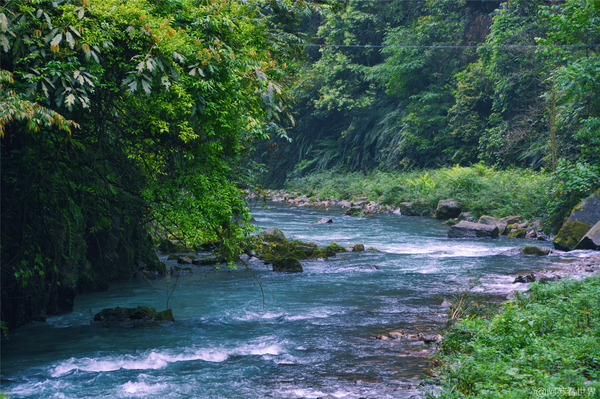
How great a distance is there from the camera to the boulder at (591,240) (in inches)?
539

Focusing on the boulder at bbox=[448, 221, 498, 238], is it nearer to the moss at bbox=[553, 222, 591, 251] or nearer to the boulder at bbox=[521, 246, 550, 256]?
the moss at bbox=[553, 222, 591, 251]

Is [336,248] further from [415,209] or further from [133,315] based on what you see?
[415,209]

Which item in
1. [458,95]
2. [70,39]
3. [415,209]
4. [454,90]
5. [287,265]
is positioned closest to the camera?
[70,39]

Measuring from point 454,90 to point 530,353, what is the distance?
1008 inches

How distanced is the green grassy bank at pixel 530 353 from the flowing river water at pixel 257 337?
21.9 inches

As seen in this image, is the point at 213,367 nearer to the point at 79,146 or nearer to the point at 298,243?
the point at 79,146

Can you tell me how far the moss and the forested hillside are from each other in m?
1.46

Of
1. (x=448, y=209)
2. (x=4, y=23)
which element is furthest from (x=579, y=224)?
(x=4, y=23)

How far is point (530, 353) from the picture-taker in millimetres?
4832

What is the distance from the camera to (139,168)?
6797mm

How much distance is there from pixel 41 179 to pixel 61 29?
1642 mm

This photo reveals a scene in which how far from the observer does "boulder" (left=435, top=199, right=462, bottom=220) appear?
73.3 ft

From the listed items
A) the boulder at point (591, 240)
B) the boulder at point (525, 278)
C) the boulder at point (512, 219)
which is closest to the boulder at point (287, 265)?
the boulder at point (525, 278)

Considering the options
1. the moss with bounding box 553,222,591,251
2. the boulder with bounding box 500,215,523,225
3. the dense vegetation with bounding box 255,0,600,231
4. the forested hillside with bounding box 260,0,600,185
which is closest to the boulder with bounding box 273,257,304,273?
the dense vegetation with bounding box 255,0,600,231
